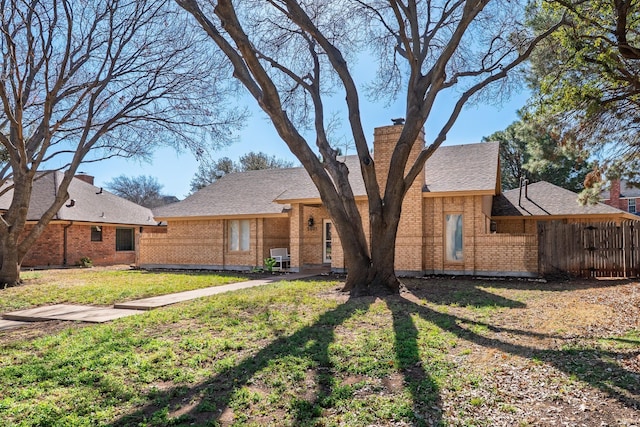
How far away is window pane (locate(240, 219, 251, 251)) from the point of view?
19719 mm

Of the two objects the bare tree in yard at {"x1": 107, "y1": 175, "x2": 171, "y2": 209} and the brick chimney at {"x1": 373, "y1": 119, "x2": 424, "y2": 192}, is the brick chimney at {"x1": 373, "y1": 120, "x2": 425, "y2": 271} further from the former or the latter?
the bare tree in yard at {"x1": 107, "y1": 175, "x2": 171, "y2": 209}

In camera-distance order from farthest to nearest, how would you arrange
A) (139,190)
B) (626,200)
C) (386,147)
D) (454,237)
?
1. (139,190)
2. (626,200)
3. (386,147)
4. (454,237)

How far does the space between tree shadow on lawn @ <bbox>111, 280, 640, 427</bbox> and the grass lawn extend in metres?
0.02

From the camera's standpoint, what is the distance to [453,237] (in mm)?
15617

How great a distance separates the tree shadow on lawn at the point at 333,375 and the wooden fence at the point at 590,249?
27.9 feet

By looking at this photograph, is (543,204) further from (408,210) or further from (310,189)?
(310,189)

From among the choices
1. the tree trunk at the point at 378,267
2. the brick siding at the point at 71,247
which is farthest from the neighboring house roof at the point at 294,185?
the tree trunk at the point at 378,267

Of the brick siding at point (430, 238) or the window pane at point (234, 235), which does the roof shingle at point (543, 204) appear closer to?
the brick siding at point (430, 238)

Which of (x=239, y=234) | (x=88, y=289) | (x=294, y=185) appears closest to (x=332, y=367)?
(x=88, y=289)

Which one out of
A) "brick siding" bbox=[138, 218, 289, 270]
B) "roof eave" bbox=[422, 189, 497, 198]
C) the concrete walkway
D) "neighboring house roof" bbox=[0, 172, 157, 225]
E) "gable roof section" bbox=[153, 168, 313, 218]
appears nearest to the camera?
the concrete walkway

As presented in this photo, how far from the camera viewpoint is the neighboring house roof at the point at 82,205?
22609mm

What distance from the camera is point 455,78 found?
39.5 feet

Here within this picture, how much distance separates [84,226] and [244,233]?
9.95 m

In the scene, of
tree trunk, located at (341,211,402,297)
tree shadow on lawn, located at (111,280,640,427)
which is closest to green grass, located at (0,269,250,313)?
tree trunk, located at (341,211,402,297)
